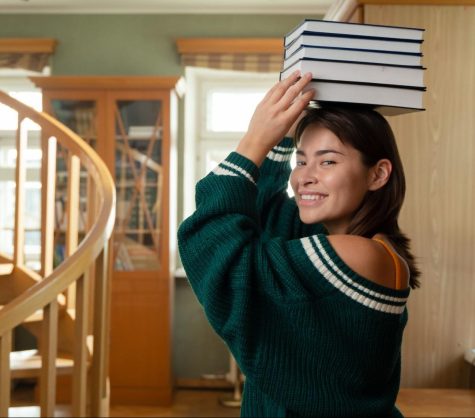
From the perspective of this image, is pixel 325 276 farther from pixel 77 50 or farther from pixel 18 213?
pixel 77 50

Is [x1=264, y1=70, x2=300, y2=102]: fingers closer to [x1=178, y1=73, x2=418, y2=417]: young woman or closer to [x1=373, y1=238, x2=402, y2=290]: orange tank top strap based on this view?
[x1=178, y1=73, x2=418, y2=417]: young woman

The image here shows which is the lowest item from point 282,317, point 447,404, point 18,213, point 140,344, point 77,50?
point 140,344

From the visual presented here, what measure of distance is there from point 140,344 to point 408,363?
2.91 metres

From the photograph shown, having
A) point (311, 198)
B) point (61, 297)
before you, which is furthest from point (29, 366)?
point (311, 198)

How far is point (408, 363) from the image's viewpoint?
155 centimetres

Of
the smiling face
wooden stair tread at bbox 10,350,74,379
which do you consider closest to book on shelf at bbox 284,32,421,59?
the smiling face

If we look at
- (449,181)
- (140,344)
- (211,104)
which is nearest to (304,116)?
(449,181)

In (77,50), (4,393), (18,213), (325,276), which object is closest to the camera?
(325,276)

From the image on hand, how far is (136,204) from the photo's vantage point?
14.1 feet

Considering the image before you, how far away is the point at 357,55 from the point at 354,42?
0.02 m

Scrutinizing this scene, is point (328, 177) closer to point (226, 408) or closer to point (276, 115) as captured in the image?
point (276, 115)

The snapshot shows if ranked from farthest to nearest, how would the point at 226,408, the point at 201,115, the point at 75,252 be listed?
the point at 201,115 → the point at 226,408 → the point at 75,252

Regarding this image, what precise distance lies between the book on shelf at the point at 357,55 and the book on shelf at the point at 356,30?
0.02 meters

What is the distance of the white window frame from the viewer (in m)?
4.68
